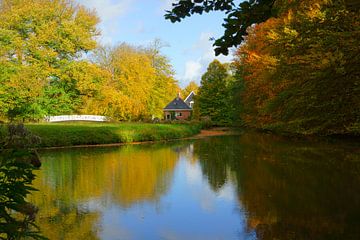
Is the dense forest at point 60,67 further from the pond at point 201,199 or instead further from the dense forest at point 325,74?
the dense forest at point 325,74

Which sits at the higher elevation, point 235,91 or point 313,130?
point 235,91

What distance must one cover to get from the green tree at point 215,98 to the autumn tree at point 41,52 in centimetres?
1866

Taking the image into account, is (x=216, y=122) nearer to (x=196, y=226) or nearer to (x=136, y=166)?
(x=136, y=166)

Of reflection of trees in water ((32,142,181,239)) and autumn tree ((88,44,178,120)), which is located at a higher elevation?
autumn tree ((88,44,178,120))

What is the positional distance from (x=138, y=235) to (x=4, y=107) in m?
25.5

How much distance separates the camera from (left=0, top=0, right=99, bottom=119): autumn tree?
94.7ft

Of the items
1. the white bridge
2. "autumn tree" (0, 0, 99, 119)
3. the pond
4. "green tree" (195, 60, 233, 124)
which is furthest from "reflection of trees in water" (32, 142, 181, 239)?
"green tree" (195, 60, 233, 124)

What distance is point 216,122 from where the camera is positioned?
4731 cm

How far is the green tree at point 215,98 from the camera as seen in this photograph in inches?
1866

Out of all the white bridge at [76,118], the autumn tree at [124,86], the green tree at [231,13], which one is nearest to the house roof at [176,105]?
the autumn tree at [124,86]

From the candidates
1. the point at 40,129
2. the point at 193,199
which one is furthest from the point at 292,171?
the point at 40,129

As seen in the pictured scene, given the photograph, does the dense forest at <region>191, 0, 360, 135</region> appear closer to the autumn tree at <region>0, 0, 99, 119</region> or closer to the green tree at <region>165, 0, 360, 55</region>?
A: the green tree at <region>165, 0, 360, 55</region>

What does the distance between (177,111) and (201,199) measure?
43766mm

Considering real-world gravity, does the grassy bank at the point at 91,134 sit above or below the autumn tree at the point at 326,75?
below
